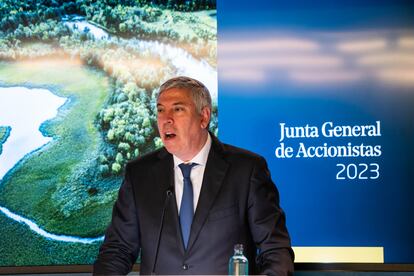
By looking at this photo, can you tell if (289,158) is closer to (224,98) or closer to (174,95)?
(224,98)

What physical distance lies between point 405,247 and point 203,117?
6.75 feet

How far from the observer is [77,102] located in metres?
4.95

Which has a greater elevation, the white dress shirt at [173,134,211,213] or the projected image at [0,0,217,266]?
the projected image at [0,0,217,266]

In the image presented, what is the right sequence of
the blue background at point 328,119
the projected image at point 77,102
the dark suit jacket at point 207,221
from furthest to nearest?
the projected image at point 77,102
the blue background at point 328,119
the dark suit jacket at point 207,221

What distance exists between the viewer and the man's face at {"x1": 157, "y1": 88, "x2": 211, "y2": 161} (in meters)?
3.12

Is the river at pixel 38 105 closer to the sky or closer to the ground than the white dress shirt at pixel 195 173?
closer to the sky

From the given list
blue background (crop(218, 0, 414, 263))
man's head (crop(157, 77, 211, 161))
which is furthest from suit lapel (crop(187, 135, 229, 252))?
blue background (crop(218, 0, 414, 263))

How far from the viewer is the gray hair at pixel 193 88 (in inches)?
124

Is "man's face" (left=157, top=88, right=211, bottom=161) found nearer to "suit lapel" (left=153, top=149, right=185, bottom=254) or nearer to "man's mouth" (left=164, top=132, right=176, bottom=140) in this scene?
"man's mouth" (left=164, top=132, right=176, bottom=140)

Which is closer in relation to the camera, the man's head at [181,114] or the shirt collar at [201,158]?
the man's head at [181,114]

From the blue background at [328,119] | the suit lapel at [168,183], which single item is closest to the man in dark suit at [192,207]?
the suit lapel at [168,183]

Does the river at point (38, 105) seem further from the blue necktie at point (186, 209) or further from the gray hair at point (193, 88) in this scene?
the blue necktie at point (186, 209)

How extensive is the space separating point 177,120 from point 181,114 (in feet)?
0.10

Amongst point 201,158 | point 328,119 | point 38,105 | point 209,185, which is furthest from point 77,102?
point 209,185
